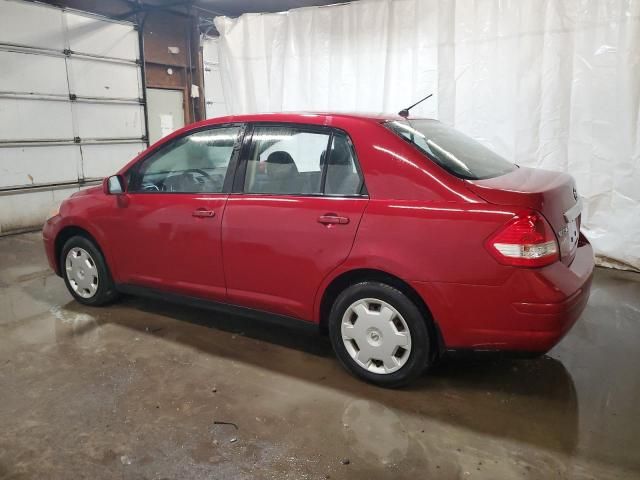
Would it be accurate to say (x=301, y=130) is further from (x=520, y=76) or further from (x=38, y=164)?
(x=38, y=164)

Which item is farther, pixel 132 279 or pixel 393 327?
pixel 132 279

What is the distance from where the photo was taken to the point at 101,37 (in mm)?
7359

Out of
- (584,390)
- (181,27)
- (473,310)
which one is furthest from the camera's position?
(181,27)

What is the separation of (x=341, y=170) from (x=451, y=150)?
0.65 meters

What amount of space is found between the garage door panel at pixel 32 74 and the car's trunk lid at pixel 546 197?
21.3ft

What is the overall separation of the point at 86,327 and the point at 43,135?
4.52m

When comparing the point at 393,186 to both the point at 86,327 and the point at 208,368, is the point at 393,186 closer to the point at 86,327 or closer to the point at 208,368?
the point at 208,368

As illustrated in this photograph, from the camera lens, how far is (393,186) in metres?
2.46

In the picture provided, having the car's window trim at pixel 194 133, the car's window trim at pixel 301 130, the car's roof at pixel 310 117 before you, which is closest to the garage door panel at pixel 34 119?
the car's window trim at pixel 194 133

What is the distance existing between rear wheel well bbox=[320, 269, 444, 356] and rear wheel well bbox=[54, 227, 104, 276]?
6.34ft

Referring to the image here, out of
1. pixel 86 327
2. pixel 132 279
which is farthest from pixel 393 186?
pixel 86 327

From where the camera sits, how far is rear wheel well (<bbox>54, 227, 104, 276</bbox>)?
367 centimetres

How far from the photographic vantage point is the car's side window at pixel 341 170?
259cm

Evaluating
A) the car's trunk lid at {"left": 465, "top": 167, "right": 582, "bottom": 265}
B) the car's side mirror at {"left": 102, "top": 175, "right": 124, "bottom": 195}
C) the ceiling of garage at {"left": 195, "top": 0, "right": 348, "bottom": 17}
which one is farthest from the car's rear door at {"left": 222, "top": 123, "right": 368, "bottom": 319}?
the ceiling of garage at {"left": 195, "top": 0, "right": 348, "bottom": 17}
